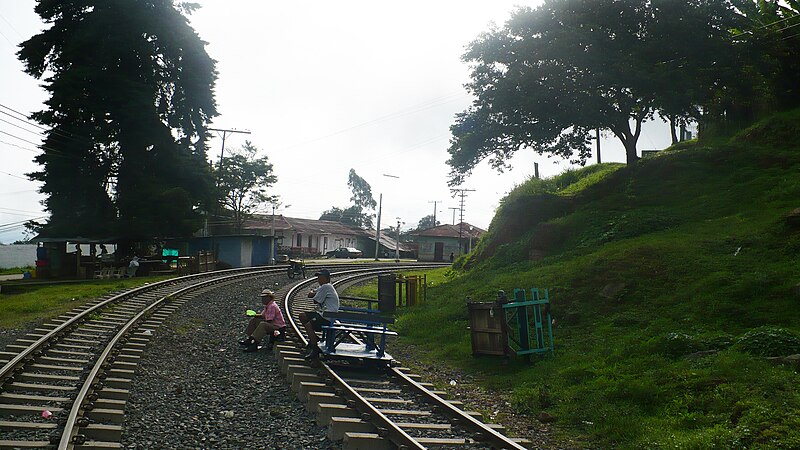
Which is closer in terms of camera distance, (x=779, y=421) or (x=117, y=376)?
(x=779, y=421)

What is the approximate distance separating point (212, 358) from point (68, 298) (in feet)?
35.1

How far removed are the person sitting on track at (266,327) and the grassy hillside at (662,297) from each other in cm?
313

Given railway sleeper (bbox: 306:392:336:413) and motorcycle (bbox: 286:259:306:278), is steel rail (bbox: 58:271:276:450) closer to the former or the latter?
railway sleeper (bbox: 306:392:336:413)

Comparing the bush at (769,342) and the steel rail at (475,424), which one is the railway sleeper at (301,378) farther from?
the bush at (769,342)

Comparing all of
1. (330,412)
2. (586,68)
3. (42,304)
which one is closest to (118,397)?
(330,412)

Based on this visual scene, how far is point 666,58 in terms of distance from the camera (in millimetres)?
21000

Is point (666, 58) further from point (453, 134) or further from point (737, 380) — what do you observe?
point (737, 380)

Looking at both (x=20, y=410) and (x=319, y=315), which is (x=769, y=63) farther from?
(x=20, y=410)

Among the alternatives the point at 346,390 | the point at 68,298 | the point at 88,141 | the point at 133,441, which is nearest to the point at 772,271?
the point at 346,390

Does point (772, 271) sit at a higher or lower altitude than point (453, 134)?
lower

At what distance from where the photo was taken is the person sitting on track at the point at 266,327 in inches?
452

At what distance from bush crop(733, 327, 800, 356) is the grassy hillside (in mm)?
23

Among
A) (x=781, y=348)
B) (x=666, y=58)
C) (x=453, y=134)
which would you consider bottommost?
(x=781, y=348)

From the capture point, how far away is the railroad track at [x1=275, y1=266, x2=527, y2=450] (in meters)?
6.50
